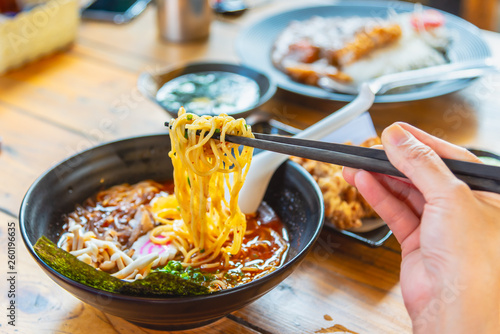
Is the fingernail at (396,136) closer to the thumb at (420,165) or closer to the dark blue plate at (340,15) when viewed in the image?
the thumb at (420,165)

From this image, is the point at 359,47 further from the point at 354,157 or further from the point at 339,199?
the point at 354,157

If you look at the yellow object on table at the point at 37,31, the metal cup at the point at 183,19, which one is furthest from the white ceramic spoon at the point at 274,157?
the yellow object on table at the point at 37,31

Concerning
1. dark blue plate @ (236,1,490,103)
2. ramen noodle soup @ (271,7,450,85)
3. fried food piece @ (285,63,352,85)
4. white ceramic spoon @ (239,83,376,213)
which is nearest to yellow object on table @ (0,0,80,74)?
dark blue plate @ (236,1,490,103)

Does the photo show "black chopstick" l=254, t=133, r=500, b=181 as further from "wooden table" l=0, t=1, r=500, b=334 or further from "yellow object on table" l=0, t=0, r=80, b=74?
"yellow object on table" l=0, t=0, r=80, b=74

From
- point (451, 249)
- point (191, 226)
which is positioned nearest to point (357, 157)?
point (451, 249)

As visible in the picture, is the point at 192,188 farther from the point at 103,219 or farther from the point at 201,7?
the point at 201,7
